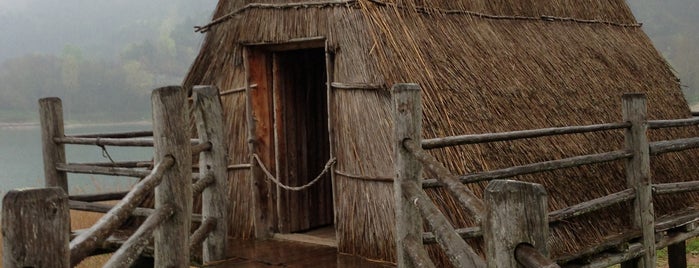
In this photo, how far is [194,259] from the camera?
538 centimetres

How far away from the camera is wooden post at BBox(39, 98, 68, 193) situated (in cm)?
602

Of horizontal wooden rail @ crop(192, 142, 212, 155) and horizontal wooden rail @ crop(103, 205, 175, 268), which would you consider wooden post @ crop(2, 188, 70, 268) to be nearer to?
horizontal wooden rail @ crop(103, 205, 175, 268)

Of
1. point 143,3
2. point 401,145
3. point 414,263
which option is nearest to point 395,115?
point 401,145

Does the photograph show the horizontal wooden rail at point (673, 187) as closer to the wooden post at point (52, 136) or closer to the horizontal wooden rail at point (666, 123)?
the horizontal wooden rail at point (666, 123)

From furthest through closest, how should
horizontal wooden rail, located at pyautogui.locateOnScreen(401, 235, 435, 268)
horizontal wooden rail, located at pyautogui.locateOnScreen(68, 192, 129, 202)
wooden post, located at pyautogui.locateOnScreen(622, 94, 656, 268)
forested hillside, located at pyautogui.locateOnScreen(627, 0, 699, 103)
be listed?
1. forested hillside, located at pyautogui.locateOnScreen(627, 0, 699, 103)
2. horizontal wooden rail, located at pyautogui.locateOnScreen(68, 192, 129, 202)
3. wooden post, located at pyautogui.locateOnScreen(622, 94, 656, 268)
4. horizontal wooden rail, located at pyautogui.locateOnScreen(401, 235, 435, 268)

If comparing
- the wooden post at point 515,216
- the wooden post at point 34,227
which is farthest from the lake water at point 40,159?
the wooden post at point 515,216

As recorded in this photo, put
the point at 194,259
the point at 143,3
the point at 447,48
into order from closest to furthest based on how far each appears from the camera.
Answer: the point at 194,259 → the point at 447,48 → the point at 143,3

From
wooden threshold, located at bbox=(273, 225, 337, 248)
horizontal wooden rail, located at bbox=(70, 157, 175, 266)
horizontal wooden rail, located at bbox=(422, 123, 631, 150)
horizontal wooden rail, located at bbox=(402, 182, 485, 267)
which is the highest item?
horizontal wooden rail, located at bbox=(422, 123, 631, 150)

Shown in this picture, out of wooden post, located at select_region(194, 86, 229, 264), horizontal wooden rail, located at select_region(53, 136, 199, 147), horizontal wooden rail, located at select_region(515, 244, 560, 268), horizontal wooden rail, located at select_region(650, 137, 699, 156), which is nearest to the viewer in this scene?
horizontal wooden rail, located at select_region(515, 244, 560, 268)

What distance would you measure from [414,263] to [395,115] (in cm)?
87

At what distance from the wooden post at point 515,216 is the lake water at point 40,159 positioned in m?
12.0

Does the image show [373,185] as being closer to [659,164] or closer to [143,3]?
[659,164]

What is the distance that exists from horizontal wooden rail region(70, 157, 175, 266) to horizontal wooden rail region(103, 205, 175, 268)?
0.51ft

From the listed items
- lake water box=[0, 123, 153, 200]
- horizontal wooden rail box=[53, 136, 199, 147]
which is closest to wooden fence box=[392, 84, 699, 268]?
horizontal wooden rail box=[53, 136, 199, 147]
